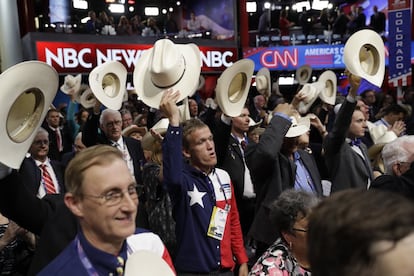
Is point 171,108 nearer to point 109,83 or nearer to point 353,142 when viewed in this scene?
point 353,142

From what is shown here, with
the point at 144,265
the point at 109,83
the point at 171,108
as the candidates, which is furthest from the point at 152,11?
the point at 144,265

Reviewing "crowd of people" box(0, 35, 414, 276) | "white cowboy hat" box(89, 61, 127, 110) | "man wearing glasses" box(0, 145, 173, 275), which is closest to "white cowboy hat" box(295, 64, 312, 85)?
"crowd of people" box(0, 35, 414, 276)

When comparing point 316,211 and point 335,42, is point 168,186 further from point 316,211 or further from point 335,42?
point 335,42

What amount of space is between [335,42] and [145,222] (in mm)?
12019

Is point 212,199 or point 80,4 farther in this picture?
point 80,4

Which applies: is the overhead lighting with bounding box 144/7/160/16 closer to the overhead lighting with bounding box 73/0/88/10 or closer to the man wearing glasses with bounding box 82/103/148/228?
the overhead lighting with bounding box 73/0/88/10

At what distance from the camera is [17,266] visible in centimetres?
238

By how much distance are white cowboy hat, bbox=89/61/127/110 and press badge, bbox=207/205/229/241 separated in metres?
1.58

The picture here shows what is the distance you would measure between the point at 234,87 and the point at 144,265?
8.36 feet

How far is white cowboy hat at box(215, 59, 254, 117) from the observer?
3.40 metres

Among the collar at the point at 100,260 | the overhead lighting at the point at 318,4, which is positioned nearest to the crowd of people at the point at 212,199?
the collar at the point at 100,260

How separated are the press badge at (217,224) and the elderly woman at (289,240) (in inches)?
19.8

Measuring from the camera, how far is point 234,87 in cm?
365

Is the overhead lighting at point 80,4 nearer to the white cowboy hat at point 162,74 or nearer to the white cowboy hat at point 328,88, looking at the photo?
the white cowboy hat at point 328,88
